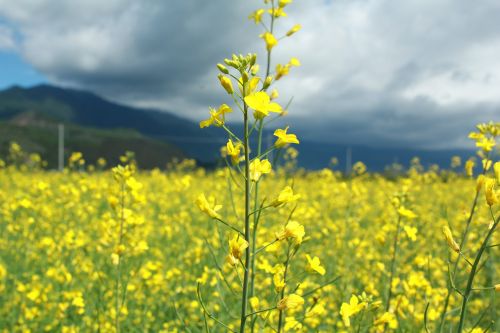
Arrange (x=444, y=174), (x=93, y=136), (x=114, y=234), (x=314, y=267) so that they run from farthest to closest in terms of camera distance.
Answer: (x=93, y=136) < (x=444, y=174) < (x=114, y=234) < (x=314, y=267)

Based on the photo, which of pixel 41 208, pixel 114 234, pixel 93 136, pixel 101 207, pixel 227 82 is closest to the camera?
pixel 227 82

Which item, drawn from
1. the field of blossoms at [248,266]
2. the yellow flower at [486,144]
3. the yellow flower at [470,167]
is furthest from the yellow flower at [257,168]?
the yellow flower at [486,144]

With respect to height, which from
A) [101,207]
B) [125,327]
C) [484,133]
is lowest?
[125,327]

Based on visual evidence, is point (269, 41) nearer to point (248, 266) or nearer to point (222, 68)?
point (222, 68)

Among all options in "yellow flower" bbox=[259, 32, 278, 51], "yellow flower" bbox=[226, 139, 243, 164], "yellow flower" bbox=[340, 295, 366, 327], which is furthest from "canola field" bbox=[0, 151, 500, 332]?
"yellow flower" bbox=[259, 32, 278, 51]

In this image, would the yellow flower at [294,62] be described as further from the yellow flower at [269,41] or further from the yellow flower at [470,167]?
the yellow flower at [470,167]

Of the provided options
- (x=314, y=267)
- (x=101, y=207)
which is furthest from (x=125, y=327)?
(x=101, y=207)

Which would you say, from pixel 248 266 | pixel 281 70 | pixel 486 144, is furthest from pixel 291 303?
pixel 486 144

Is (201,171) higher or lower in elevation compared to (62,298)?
higher

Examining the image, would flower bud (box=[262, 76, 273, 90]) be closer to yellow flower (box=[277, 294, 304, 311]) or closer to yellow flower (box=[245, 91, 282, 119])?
yellow flower (box=[245, 91, 282, 119])

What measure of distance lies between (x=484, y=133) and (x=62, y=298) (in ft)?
12.3

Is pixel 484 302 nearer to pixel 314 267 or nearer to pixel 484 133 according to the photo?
pixel 484 133

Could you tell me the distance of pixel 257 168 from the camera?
1.58 m

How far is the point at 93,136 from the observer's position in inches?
2977
